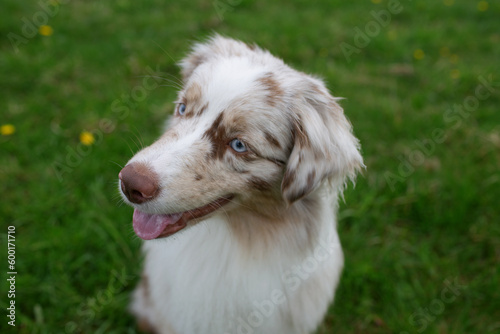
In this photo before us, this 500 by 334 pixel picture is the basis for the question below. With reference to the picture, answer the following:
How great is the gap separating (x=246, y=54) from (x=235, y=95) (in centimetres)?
47

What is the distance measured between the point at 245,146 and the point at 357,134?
8.45ft

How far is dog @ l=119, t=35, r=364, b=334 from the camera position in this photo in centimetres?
190

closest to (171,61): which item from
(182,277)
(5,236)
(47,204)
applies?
(47,204)

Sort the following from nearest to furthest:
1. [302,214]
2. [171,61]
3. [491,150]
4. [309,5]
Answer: [302,214]
[491,150]
[171,61]
[309,5]

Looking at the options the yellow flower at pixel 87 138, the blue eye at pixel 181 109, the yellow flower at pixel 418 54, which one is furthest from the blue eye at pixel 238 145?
the yellow flower at pixel 418 54

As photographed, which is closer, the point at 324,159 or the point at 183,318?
the point at 324,159

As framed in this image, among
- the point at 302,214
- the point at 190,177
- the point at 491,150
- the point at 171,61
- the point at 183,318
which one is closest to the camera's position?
the point at 190,177

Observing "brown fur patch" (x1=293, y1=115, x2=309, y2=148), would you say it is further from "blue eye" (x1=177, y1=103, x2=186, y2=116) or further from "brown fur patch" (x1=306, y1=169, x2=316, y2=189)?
"blue eye" (x1=177, y1=103, x2=186, y2=116)

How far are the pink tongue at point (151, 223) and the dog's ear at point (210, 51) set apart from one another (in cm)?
88

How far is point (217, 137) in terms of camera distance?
1.95m

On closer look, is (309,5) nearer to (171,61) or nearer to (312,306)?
(171,61)

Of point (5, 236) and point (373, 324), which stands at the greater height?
point (373, 324)

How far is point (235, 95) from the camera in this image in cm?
192

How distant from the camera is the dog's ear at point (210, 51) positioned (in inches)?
93.4
